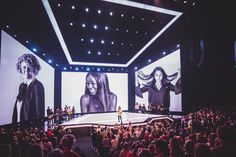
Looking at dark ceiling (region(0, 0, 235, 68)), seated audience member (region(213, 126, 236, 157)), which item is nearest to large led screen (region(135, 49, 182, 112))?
dark ceiling (region(0, 0, 235, 68))

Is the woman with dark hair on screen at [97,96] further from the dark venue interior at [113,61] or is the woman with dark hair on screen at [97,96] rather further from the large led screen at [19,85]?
the large led screen at [19,85]

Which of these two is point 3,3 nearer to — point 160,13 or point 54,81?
point 160,13

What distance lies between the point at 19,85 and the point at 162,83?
11.8 m

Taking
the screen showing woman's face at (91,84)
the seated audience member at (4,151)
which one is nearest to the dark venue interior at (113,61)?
the screen showing woman's face at (91,84)

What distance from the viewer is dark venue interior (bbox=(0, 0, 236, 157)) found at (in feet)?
29.2

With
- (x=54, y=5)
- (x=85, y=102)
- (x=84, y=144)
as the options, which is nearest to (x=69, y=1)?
(x=54, y=5)

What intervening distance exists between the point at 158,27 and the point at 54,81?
1165 cm

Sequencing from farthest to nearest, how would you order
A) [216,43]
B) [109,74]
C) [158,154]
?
[109,74]
[216,43]
[158,154]

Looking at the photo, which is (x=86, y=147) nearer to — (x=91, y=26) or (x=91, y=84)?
(x=91, y=26)

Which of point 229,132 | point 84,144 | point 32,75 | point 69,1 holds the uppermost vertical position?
point 69,1

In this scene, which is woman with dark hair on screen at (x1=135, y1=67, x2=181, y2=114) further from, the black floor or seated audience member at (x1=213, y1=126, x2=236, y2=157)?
seated audience member at (x1=213, y1=126, x2=236, y2=157)

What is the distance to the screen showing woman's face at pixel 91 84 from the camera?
73.9 feet

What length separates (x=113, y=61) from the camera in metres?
22.9

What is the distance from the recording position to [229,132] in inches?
103
